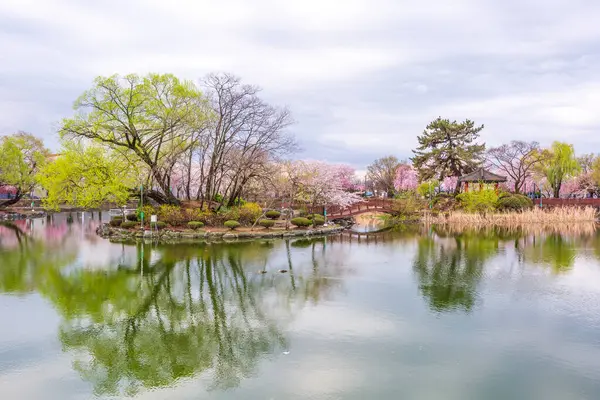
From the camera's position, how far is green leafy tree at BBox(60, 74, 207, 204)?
26.4 metres

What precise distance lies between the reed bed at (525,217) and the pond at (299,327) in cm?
1834

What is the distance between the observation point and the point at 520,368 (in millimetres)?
7531

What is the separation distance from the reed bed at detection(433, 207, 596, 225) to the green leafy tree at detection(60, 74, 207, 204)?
74.7 feet

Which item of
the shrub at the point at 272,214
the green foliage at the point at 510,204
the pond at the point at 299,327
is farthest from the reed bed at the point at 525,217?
the pond at the point at 299,327

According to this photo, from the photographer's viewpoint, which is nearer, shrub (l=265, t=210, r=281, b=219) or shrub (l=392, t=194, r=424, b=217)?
shrub (l=265, t=210, r=281, b=219)

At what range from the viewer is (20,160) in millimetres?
44594

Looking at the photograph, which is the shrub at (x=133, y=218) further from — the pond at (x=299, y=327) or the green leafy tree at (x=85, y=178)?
the pond at (x=299, y=327)

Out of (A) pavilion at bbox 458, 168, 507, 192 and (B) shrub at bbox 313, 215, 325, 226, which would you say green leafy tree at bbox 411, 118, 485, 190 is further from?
(B) shrub at bbox 313, 215, 325, 226

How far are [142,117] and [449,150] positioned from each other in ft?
100

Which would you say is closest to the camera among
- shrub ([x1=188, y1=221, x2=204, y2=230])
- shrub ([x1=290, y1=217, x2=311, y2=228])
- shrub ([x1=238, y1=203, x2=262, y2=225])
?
shrub ([x1=188, y1=221, x2=204, y2=230])

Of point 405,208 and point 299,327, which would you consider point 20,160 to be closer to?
point 405,208

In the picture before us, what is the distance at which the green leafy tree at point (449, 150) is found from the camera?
148 ft

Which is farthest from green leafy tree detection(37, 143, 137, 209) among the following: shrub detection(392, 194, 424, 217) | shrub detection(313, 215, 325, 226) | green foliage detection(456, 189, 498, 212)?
green foliage detection(456, 189, 498, 212)

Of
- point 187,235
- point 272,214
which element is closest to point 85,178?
point 187,235
